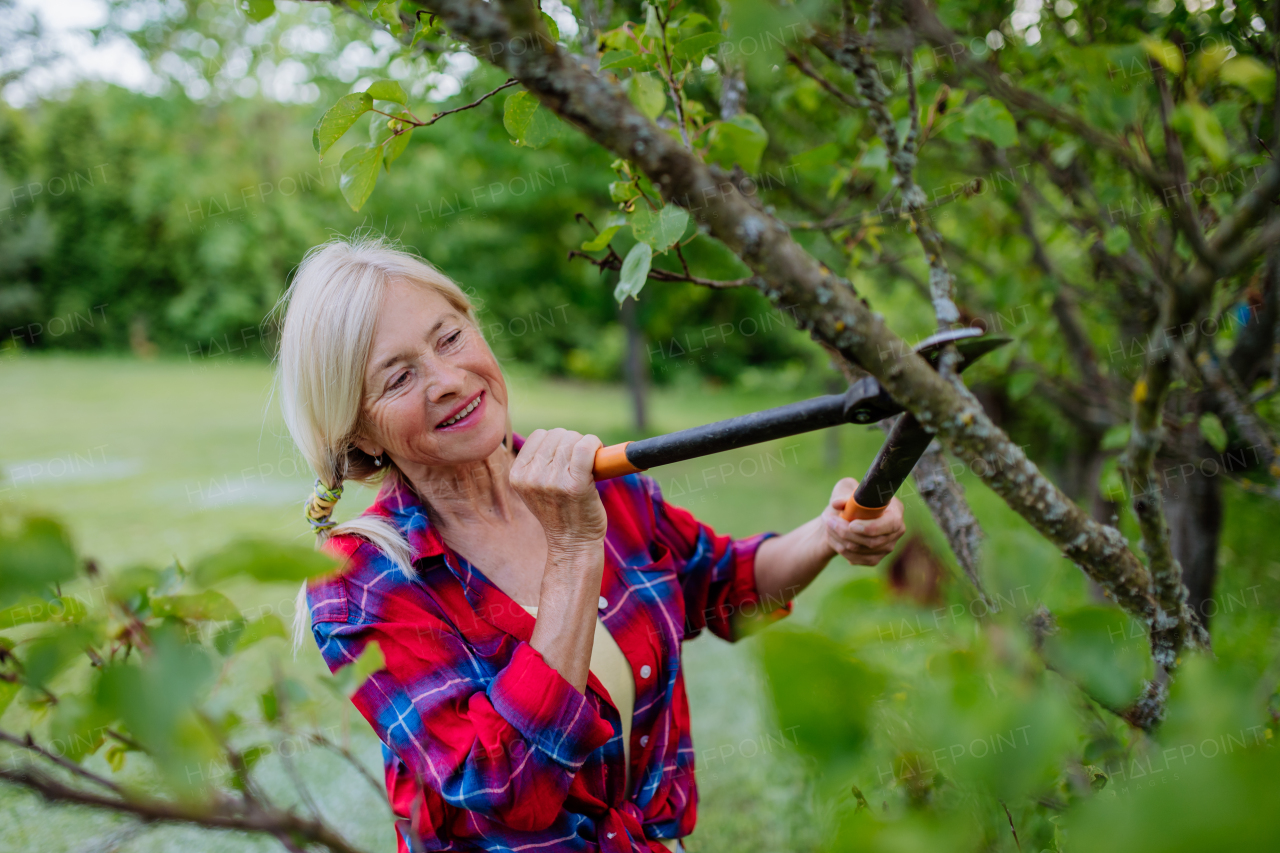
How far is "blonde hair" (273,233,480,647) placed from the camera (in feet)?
5.89

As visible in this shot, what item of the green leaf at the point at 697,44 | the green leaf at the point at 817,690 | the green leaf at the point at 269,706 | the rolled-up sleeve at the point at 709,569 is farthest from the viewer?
the rolled-up sleeve at the point at 709,569

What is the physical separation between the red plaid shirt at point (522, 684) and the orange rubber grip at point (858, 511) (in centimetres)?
35

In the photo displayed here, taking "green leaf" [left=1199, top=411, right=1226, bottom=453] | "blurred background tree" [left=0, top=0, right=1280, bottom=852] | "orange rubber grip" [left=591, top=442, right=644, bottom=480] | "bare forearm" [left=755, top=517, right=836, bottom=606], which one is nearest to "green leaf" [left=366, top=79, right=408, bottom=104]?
"blurred background tree" [left=0, top=0, right=1280, bottom=852]

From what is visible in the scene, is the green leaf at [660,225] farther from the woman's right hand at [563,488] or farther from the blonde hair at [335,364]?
the blonde hair at [335,364]

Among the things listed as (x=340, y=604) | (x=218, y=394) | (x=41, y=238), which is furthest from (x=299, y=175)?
(x=340, y=604)

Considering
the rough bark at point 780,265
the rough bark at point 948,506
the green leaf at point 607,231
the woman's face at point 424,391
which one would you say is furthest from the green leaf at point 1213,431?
the woman's face at point 424,391

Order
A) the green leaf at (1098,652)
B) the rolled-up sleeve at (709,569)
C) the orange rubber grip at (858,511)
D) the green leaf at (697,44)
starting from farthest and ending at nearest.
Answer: the rolled-up sleeve at (709,569) < the orange rubber grip at (858,511) < the green leaf at (697,44) < the green leaf at (1098,652)

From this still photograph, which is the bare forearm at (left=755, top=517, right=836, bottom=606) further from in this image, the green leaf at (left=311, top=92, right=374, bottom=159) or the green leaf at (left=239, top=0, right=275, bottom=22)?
the green leaf at (left=239, top=0, right=275, bottom=22)

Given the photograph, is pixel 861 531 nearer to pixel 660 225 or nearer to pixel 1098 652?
pixel 660 225

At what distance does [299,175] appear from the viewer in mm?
24141

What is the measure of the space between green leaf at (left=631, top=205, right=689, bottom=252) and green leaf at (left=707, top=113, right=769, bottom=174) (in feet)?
1.07

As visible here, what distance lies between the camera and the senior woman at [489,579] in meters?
1.48

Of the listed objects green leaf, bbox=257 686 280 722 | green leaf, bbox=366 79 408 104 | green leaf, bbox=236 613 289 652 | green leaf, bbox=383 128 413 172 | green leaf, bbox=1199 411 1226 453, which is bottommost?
green leaf, bbox=1199 411 1226 453

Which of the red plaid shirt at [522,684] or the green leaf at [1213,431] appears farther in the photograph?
the green leaf at [1213,431]
